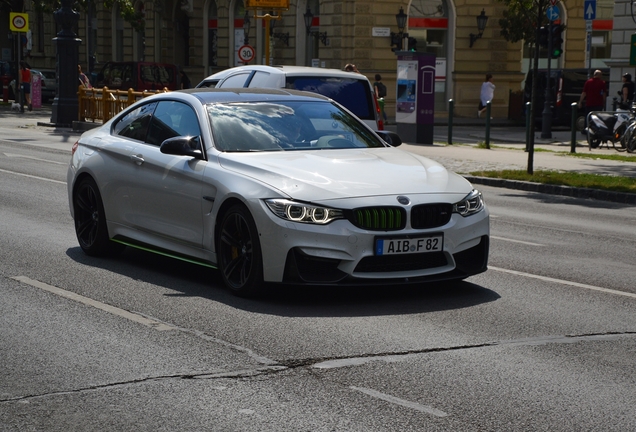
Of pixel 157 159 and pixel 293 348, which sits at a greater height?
pixel 157 159

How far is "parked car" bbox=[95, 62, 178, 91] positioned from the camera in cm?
4181

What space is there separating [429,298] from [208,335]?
1.94m

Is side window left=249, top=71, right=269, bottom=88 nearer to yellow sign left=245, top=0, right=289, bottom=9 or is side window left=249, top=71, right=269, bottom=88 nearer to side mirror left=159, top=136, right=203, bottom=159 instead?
side mirror left=159, top=136, right=203, bottom=159

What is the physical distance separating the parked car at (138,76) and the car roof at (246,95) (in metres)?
32.7

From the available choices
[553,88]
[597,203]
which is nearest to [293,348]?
[597,203]

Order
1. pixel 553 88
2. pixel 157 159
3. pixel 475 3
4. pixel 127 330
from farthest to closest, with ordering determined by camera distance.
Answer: pixel 475 3 → pixel 553 88 → pixel 157 159 → pixel 127 330

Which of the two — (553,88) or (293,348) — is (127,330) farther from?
(553,88)

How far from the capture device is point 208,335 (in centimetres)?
672

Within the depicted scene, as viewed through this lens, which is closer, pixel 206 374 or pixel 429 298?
pixel 206 374

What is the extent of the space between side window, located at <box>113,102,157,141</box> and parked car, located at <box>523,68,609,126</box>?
2536 centimetres

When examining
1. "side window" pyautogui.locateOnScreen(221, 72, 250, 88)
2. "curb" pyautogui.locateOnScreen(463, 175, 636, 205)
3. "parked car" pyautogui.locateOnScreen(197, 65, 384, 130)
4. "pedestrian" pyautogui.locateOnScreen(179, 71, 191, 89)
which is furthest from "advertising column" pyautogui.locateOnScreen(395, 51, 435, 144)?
"pedestrian" pyautogui.locateOnScreen(179, 71, 191, 89)

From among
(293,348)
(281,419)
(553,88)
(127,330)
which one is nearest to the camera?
(281,419)

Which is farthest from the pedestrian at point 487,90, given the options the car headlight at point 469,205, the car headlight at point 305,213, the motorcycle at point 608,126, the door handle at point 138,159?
the car headlight at point 305,213

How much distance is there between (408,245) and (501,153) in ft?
58.3
